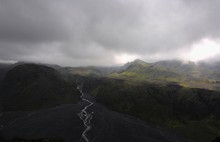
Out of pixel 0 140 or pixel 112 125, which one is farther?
pixel 112 125

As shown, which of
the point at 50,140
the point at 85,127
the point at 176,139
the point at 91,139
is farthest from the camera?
the point at 85,127

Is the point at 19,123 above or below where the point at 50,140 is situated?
below

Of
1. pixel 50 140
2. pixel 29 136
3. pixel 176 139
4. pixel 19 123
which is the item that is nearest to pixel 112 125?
pixel 176 139

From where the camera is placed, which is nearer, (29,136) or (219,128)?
(29,136)

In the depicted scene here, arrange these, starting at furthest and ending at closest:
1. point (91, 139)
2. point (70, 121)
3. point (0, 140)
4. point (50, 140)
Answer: point (70, 121) < point (91, 139) < point (0, 140) < point (50, 140)

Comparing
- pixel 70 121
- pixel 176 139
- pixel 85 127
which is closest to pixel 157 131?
pixel 176 139

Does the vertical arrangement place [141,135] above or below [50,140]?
below

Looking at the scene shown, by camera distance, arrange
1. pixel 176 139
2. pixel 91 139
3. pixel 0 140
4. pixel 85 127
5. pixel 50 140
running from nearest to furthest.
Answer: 1. pixel 50 140
2. pixel 0 140
3. pixel 91 139
4. pixel 176 139
5. pixel 85 127

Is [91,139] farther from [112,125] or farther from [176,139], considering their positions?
[176,139]

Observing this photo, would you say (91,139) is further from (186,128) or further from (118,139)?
(186,128)
